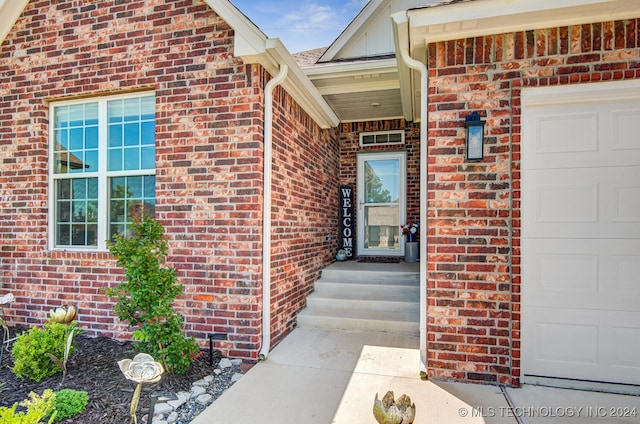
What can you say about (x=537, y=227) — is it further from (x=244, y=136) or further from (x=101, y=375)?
(x=101, y=375)

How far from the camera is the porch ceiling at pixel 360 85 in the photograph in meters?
4.87

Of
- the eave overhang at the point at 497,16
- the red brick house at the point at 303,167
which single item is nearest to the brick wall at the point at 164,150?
the red brick house at the point at 303,167

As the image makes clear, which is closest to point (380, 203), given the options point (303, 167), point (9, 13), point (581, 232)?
point (303, 167)

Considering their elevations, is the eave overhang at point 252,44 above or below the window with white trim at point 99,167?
above

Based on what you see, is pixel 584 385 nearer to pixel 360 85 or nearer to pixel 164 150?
pixel 360 85

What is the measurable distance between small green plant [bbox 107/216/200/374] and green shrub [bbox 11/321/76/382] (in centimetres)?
68

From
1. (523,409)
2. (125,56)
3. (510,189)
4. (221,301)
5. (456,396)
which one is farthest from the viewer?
(125,56)

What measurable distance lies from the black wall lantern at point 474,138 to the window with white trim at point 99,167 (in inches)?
130

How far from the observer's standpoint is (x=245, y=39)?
3482 millimetres

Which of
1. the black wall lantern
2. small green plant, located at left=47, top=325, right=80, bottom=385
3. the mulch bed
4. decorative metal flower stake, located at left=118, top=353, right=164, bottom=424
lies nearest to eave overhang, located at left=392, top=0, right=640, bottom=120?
the black wall lantern

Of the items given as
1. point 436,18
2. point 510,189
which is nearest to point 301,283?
point 510,189

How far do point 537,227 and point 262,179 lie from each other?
2.64 meters

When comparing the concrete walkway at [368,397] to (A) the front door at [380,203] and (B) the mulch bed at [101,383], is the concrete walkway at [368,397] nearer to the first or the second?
(B) the mulch bed at [101,383]

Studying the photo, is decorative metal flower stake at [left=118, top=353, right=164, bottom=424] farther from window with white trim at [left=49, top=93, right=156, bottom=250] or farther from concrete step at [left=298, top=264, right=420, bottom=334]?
concrete step at [left=298, top=264, right=420, bottom=334]
